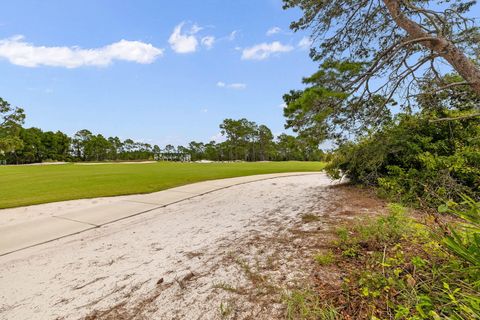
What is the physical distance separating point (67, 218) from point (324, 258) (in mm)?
5223

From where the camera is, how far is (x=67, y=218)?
4.75 metres

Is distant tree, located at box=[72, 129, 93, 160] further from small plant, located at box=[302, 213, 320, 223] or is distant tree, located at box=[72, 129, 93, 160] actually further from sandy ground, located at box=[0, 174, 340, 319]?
small plant, located at box=[302, 213, 320, 223]

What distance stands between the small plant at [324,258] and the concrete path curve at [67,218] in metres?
4.16

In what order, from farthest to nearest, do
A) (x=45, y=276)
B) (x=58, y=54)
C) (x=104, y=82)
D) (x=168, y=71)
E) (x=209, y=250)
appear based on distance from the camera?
1. (x=104, y=82)
2. (x=168, y=71)
3. (x=58, y=54)
4. (x=209, y=250)
5. (x=45, y=276)

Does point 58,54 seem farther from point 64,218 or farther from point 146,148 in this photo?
point 146,148

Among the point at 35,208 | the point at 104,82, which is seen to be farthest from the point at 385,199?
the point at 104,82

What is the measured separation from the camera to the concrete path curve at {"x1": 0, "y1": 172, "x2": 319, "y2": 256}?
12.3ft

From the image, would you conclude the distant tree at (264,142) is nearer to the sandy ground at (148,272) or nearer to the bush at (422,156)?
the bush at (422,156)

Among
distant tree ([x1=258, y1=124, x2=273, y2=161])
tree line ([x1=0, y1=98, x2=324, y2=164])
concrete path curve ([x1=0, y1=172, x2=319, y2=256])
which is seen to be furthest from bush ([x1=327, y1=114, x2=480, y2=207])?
distant tree ([x1=258, y1=124, x2=273, y2=161])

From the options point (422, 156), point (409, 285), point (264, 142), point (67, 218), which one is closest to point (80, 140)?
point (264, 142)

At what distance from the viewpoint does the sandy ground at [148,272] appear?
1892mm

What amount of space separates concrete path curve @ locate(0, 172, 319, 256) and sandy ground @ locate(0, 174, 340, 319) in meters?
0.36

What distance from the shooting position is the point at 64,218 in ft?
15.6

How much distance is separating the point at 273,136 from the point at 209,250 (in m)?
62.3
